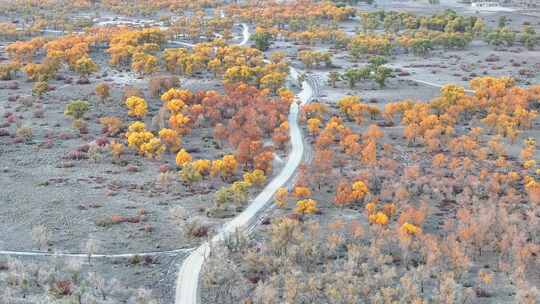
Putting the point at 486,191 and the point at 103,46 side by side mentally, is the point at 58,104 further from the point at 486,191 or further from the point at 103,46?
the point at 486,191

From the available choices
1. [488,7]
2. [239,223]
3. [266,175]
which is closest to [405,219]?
[239,223]

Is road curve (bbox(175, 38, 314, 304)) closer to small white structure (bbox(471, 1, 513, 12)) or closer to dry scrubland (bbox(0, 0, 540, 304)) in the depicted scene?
dry scrubland (bbox(0, 0, 540, 304))

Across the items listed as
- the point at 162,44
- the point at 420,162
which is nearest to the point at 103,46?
the point at 162,44

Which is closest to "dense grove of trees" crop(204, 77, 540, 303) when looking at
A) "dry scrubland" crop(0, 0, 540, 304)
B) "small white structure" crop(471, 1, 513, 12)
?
"dry scrubland" crop(0, 0, 540, 304)

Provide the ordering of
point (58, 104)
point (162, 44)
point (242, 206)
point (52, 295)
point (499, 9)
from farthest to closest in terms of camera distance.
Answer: point (499, 9) → point (162, 44) → point (58, 104) → point (242, 206) → point (52, 295)

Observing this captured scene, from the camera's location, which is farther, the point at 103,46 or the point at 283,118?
the point at 103,46

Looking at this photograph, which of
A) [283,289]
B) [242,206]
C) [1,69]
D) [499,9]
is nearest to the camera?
[283,289]

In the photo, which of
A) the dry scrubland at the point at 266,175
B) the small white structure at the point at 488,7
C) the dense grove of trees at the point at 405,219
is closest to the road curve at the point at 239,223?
the dry scrubland at the point at 266,175
